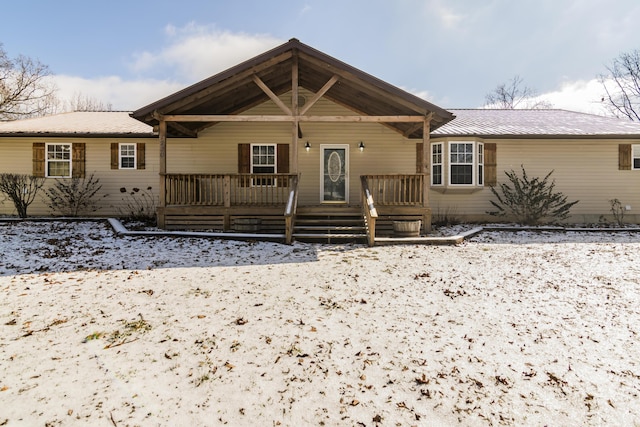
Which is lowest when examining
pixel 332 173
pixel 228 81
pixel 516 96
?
pixel 332 173

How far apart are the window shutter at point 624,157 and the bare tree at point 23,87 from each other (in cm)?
3699

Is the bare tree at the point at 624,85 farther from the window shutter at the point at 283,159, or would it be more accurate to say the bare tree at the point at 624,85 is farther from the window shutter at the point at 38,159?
the window shutter at the point at 38,159

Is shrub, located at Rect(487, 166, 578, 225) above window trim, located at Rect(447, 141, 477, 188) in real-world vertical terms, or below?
below

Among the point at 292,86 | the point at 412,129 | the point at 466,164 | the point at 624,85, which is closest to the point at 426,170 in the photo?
the point at 412,129

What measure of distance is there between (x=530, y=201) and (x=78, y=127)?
15.7 m

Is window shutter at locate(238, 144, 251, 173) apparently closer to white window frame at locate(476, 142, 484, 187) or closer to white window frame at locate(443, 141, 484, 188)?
white window frame at locate(443, 141, 484, 188)

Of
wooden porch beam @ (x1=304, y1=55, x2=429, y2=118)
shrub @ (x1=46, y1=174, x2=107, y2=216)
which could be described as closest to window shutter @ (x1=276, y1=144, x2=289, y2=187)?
wooden porch beam @ (x1=304, y1=55, x2=429, y2=118)

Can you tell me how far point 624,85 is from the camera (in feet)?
94.4

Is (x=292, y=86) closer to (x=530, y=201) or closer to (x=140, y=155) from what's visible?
(x=140, y=155)

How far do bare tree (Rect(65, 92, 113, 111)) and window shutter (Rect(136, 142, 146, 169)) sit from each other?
2902 centimetres

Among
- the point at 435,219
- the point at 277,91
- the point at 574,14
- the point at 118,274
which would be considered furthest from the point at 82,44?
the point at 574,14

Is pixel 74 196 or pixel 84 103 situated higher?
pixel 84 103

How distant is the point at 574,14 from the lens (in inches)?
501

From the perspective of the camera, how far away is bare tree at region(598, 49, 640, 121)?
28094 mm
